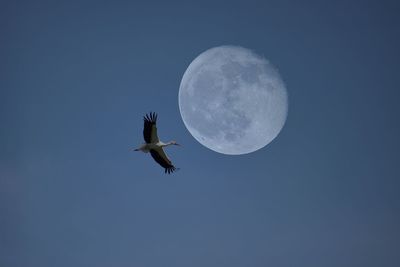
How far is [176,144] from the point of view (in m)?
39.4

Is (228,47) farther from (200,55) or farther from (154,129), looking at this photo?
(154,129)

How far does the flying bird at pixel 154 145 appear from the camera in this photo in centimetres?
3481

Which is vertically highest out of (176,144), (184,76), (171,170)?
(184,76)

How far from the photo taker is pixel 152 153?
122 ft

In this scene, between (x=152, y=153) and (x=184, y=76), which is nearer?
(x=152, y=153)

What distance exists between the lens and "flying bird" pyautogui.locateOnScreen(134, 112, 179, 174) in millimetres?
34812

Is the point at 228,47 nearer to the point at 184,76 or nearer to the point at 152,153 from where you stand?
the point at 184,76

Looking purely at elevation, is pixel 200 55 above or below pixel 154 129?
above

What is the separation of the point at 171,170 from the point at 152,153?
1575 mm

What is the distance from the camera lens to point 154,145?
36.3 m

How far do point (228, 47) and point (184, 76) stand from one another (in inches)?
135

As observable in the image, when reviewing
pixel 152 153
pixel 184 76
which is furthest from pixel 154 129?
pixel 184 76

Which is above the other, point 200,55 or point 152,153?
point 200,55

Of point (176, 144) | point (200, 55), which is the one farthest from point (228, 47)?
point (176, 144)
